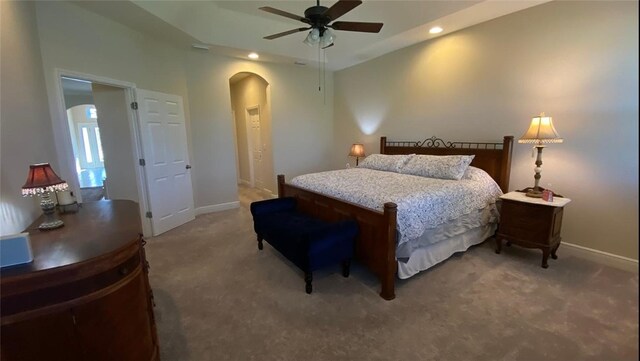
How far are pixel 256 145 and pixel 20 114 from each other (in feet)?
15.3

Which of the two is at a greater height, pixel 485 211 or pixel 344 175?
pixel 344 175

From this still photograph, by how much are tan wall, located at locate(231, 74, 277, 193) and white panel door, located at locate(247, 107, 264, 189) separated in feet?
0.65

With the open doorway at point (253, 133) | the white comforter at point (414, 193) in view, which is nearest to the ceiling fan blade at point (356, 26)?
the white comforter at point (414, 193)

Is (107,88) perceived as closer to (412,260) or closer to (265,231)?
(265,231)


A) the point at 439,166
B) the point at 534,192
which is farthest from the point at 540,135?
the point at 439,166

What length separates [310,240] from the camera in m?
2.33

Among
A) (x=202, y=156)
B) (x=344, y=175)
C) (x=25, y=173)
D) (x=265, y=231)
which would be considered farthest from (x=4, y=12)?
(x=344, y=175)

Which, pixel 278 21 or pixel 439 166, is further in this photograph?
pixel 278 21

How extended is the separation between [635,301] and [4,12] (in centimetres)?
355

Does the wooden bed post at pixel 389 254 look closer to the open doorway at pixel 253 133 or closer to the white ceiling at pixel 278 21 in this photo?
the white ceiling at pixel 278 21

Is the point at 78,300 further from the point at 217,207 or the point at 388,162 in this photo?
the point at 217,207

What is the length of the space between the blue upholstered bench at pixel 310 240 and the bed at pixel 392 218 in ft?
0.52

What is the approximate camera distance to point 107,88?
3.67m

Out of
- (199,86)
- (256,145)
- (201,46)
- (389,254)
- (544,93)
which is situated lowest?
(389,254)
